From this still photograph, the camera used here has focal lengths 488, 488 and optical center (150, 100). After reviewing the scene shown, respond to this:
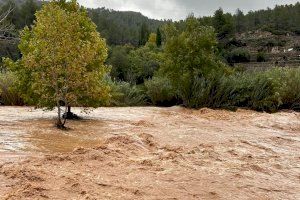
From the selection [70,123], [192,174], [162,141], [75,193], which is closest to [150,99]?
[70,123]

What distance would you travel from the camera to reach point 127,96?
18.2 m

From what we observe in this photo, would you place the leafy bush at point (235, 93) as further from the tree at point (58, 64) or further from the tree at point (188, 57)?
the tree at point (58, 64)

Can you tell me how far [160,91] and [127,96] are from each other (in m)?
1.25

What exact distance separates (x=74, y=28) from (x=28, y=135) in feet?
9.95

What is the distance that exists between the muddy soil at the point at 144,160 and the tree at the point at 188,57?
208 inches

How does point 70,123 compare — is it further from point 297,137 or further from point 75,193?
point 75,193

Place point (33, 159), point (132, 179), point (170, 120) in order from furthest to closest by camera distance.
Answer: point (170, 120) < point (33, 159) < point (132, 179)

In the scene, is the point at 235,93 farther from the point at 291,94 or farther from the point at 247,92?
the point at 291,94

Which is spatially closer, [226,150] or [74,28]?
[226,150]

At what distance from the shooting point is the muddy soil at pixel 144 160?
553cm

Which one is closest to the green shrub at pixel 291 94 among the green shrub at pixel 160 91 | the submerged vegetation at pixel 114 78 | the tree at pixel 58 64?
the submerged vegetation at pixel 114 78

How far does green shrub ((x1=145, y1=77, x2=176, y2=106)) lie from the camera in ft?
59.3

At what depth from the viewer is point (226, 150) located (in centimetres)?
838

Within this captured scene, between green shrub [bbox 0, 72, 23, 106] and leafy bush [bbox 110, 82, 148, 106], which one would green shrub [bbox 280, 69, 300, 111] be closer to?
leafy bush [bbox 110, 82, 148, 106]
